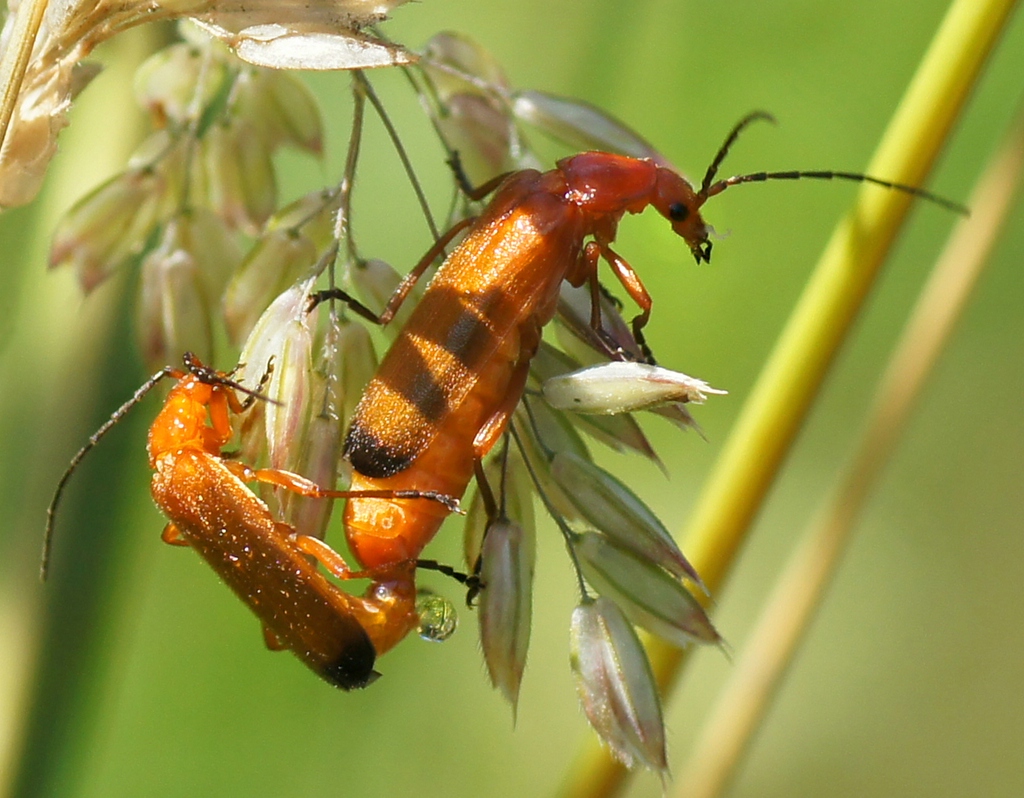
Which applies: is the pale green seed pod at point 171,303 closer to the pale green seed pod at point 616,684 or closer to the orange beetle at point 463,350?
the orange beetle at point 463,350

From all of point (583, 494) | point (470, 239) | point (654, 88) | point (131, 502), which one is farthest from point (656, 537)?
point (654, 88)

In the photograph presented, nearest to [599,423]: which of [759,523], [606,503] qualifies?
[606,503]

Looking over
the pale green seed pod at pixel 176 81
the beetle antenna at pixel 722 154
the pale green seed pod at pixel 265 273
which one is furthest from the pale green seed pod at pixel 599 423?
the pale green seed pod at pixel 176 81

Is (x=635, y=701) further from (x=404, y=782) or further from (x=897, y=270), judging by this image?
(x=897, y=270)

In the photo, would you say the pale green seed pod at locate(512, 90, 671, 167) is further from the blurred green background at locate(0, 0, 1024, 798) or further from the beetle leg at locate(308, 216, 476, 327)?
the blurred green background at locate(0, 0, 1024, 798)

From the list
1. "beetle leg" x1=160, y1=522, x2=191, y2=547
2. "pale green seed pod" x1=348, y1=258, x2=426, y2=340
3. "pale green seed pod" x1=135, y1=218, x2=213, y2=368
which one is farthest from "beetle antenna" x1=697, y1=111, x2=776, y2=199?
"beetle leg" x1=160, y1=522, x2=191, y2=547

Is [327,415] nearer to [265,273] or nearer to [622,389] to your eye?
[265,273]

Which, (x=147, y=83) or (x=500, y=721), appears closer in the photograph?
(x=147, y=83)
